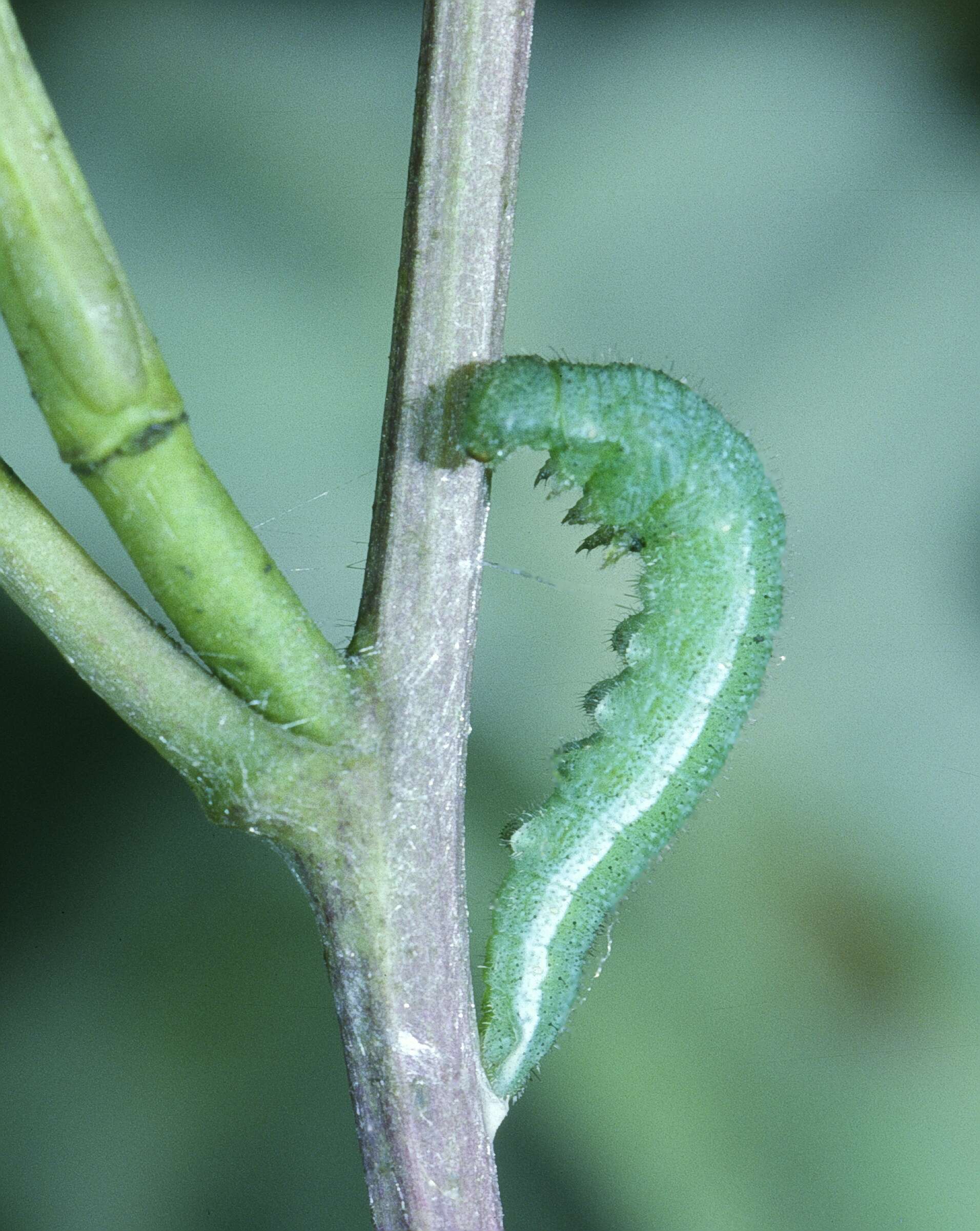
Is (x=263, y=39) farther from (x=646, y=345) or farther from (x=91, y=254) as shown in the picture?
(x=91, y=254)

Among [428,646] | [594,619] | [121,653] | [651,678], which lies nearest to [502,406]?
[428,646]

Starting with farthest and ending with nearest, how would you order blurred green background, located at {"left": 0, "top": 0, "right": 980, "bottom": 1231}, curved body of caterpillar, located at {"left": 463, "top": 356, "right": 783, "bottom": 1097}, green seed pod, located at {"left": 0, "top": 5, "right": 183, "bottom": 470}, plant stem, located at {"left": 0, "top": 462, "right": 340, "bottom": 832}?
blurred green background, located at {"left": 0, "top": 0, "right": 980, "bottom": 1231}, curved body of caterpillar, located at {"left": 463, "top": 356, "right": 783, "bottom": 1097}, plant stem, located at {"left": 0, "top": 462, "right": 340, "bottom": 832}, green seed pod, located at {"left": 0, "top": 5, "right": 183, "bottom": 470}

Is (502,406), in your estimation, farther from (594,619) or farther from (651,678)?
(594,619)

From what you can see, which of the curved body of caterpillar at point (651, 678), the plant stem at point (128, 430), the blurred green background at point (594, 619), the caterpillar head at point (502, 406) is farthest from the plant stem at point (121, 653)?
the blurred green background at point (594, 619)

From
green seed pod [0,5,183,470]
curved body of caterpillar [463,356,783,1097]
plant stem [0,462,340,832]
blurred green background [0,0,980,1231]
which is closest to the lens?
green seed pod [0,5,183,470]

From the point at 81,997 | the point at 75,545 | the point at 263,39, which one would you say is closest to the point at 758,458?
the point at 75,545

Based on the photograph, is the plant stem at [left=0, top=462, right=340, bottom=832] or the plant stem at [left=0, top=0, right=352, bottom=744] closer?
the plant stem at [left=0, top=0, right=352, bottom=744]

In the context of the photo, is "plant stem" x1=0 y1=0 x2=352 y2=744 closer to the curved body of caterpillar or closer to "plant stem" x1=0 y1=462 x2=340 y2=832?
"plant stem" x1=0 y1=462 x2=340 y2=832

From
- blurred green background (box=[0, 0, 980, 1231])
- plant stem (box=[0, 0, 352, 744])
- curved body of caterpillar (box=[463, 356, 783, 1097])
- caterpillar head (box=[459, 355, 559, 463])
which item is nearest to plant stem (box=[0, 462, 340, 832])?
plant stem (box=[0, 0, 352, 744])
